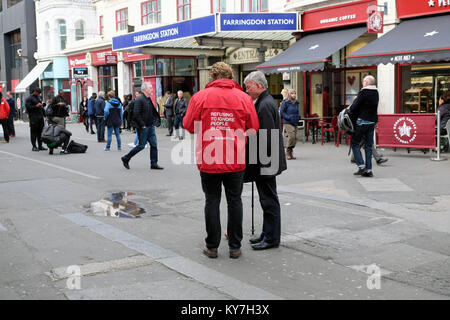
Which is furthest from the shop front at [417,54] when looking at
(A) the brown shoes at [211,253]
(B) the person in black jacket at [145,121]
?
(A) the brown shoes at [211,253]

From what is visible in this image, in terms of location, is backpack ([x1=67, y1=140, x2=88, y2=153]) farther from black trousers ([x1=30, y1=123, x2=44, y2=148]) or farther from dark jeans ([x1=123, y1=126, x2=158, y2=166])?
dark jeans ([x1=123, y1=126, x2=158, y2=166])

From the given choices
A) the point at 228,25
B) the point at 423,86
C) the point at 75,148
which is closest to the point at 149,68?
the point at 228,25

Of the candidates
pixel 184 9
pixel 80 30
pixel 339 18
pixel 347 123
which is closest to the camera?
pixel 347 123

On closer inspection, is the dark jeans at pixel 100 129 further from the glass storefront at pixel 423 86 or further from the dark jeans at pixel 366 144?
the dark jeans at pixel 366 144

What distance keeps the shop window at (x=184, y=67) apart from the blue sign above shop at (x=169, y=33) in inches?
154

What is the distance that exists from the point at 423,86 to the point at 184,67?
1330cm

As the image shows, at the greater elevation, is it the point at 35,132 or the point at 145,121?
the point at 145,121

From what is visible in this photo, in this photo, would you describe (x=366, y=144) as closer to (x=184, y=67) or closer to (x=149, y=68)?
(x=184, y=67)

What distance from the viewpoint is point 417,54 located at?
13156mm

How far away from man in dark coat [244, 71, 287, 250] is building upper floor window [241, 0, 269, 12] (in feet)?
52.4

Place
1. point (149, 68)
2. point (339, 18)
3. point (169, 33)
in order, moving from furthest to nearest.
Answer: point (149, 68), point (169, 33), point (339, 18)

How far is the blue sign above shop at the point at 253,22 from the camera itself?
56.3 feet

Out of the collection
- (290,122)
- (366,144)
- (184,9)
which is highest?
(184,9)
